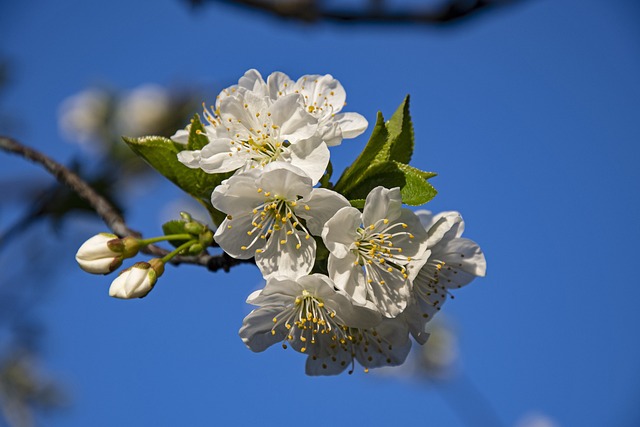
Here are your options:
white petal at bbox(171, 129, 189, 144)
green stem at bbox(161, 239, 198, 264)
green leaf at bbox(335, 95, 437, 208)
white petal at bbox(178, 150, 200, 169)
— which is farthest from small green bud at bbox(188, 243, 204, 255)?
green leaf at bbox(335, 95, 437, 208)

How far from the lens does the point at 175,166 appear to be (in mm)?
2018

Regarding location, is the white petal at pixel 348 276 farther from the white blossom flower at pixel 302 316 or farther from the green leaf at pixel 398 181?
the green leaf at pixel 398 181

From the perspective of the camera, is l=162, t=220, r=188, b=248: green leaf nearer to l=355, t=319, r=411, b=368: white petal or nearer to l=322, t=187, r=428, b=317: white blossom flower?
l=322, t=187, r=428, b=317: white blossom flower

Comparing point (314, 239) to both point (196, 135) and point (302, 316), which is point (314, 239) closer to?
point (302, 316)

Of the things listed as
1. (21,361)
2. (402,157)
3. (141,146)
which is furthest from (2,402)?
(402,157)

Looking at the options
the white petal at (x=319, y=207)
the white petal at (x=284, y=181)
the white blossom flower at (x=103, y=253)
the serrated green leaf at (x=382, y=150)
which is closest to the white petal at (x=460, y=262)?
the serrated green leaf at (x=382, y=150)

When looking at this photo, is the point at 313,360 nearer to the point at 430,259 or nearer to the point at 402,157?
the point at 430,259

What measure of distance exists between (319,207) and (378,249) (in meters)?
0.24

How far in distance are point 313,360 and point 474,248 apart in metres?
0.71

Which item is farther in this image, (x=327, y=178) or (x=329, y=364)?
(x=329, y=364)

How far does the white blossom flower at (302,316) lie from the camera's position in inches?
69.6

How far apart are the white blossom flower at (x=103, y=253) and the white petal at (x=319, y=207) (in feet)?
1.85

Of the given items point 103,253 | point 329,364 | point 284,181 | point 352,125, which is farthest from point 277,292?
point 352,125

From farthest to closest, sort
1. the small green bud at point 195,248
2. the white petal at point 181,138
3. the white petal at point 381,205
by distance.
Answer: the white petal at point 181,138, the small green bud at point 195,248, the white petal at point 381,205
